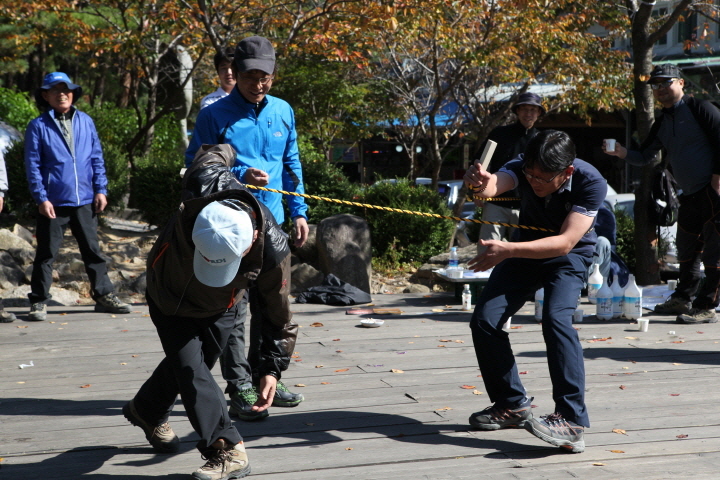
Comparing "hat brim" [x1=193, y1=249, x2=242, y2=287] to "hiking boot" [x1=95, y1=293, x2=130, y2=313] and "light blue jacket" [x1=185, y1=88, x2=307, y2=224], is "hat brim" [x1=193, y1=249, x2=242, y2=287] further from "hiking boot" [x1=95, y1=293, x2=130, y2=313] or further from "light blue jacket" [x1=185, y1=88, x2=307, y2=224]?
"hiking boot" [x1=95, y1=293, x2=130, y2=313]

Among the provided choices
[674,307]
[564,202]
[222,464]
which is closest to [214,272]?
[222,464]

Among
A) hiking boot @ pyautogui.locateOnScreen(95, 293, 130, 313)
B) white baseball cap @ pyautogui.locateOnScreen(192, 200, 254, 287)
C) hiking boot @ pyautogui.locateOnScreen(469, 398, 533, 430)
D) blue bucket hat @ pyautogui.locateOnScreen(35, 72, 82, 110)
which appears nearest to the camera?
white baseball cap @ pyautogui.locateOnScreen(192, 200, 254, 287)

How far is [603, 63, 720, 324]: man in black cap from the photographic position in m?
6.33

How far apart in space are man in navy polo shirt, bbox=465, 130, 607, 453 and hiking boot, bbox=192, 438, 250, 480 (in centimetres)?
122

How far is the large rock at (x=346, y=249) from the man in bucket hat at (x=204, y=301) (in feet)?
17.4

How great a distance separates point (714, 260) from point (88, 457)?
4.98m

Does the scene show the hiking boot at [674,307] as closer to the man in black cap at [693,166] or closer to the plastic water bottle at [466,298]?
the man in black cap at [693,166]

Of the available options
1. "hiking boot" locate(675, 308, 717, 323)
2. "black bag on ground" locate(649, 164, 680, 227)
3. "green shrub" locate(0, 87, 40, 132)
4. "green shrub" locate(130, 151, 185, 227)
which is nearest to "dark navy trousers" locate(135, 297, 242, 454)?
"hiking boot" locate(675, 308, 717, 323)

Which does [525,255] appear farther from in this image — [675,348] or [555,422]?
[675,348]

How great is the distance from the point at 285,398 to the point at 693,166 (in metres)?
3.94

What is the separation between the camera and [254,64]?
13.4 feet

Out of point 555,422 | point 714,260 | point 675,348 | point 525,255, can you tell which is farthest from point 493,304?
point 714,260

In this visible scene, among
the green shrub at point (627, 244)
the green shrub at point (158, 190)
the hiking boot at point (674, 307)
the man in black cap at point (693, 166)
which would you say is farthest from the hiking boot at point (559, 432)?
the green shrub at point (158, 190)

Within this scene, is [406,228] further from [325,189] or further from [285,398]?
[285,398]
